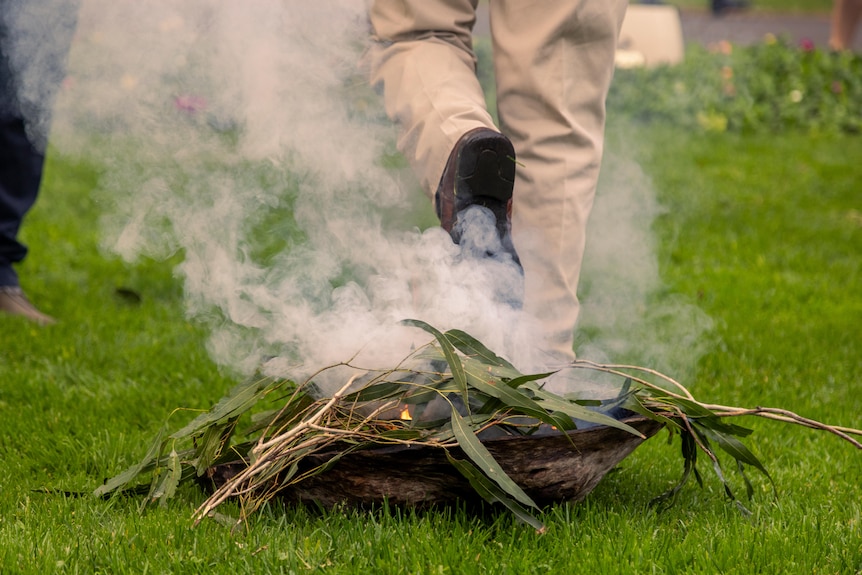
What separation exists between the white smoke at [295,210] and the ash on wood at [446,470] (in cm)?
30

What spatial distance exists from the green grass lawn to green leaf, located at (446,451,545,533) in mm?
69

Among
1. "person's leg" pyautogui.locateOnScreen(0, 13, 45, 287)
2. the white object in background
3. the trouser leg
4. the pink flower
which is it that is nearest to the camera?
the trouser leg

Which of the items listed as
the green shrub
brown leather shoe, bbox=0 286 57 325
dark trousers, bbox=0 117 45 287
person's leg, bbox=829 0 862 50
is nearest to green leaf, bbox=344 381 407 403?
brown leather shoe, bbox=0 286 57 325

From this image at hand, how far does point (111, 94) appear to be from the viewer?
525 centimetres

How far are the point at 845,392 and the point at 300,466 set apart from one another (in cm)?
184

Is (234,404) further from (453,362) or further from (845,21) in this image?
(845,21)

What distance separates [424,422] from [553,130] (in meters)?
0.91

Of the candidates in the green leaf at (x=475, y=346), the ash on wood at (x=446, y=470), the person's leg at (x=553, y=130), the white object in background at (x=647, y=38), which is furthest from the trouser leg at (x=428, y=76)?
the white object in background at (x=647, y=38)

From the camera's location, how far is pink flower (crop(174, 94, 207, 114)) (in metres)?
5.79

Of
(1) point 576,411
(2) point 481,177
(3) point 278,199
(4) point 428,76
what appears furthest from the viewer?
(3) point 278,199

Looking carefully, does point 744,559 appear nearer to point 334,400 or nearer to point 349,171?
point 334,400

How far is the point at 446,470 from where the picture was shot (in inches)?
78.3

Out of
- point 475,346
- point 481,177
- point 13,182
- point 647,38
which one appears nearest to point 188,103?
point 13,182

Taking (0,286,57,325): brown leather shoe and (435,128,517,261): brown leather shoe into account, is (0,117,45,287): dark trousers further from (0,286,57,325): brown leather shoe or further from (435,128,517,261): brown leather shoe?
(435,128,517,261): brown leather shoe
